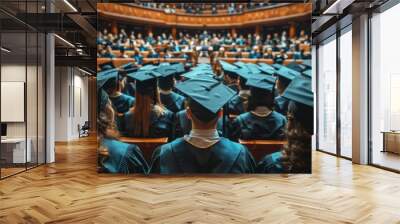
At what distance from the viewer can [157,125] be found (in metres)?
6.49

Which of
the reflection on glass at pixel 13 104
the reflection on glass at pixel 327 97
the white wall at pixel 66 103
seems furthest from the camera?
the white wall at pixel 66 103

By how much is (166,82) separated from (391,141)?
183 inches

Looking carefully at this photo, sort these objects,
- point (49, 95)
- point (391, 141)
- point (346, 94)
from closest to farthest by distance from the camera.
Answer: point (391, 141)
point (49, 95)
point (346, 94)

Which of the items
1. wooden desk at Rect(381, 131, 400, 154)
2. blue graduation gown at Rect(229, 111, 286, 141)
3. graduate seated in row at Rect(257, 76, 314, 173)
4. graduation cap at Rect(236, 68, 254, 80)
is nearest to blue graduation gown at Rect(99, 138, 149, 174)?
blue graduation gown at Rect(229, 111, 286, 141)

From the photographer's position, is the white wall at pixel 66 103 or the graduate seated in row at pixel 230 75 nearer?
the graduate seated in row at pixel 230 75

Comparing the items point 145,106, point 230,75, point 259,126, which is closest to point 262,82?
point 230,75

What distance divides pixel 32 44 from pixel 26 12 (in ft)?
2.43

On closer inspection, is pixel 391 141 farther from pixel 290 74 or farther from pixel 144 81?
pixel 144 81

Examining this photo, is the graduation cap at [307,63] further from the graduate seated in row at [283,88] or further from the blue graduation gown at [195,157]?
the blue graduation gown at [195,157]

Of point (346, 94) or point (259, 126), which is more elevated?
point (346, 94)

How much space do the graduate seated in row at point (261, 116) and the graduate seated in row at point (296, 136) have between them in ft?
0.64

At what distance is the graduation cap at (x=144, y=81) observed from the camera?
648 cm

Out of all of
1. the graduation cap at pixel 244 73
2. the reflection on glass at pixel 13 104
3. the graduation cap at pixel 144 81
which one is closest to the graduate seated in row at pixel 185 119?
the graduation cap at pixel 244 73

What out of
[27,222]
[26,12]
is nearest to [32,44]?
[26,12]
